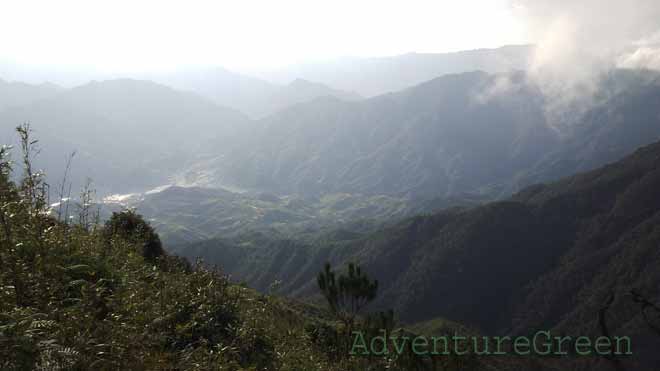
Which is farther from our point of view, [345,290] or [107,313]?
[345,290]

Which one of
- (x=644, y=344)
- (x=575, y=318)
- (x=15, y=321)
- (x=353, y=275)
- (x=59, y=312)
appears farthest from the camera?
(x=575, y=318)

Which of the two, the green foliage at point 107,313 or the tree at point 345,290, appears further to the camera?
the tree at point 345,290

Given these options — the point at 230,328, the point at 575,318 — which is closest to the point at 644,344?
the point at 575,318

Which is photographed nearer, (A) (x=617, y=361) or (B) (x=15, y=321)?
(A) (x=617, y=361)

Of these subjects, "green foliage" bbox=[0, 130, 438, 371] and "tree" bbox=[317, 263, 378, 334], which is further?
"tree" bbox=[317, 263, 378, 334]

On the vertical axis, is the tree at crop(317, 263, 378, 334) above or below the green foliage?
below

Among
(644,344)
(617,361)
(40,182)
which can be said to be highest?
(40,182)

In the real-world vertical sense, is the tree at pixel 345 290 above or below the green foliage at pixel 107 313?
below

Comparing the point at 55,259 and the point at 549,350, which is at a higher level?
the point at 55,259

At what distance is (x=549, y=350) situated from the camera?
1027 centimetres

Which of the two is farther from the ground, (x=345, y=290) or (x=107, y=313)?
(x=107, y=313)

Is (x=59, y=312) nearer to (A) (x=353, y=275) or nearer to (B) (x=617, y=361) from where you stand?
(B) (x=617, y=361)

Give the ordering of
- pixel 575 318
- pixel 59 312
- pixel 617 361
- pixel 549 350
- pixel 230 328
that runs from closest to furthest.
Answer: pixel 617 361, pixel 59 312, pixel 230 328, pixel 549 350, pixel 575 318

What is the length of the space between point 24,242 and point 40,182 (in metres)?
1.69
